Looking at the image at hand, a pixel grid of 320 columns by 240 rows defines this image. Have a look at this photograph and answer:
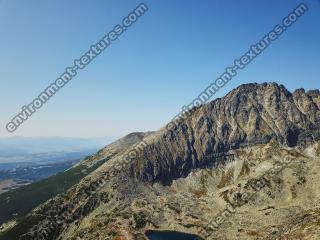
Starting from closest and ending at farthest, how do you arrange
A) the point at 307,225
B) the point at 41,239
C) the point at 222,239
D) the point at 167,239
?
the point at 307,225
the point at 222,239
the point at 167,239
the point at 41,239

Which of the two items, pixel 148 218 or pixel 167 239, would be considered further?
pixel 148 218

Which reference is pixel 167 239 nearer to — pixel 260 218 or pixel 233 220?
pixel 233 220

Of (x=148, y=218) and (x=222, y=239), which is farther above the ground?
(x=148, y=218)

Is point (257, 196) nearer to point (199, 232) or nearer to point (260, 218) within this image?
point (260, 218)

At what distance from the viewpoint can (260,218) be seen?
17812cm

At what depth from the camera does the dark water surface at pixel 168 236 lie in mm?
176375

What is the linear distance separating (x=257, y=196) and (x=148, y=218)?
61.9m

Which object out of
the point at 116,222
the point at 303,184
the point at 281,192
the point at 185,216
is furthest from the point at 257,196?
the point at 116,222

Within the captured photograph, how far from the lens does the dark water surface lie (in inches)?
6944

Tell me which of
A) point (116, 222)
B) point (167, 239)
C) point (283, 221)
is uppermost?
point (116, 222)

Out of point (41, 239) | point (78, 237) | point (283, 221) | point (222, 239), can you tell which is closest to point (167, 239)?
point (222, 239)

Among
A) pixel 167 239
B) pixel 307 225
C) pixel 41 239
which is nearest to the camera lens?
pixel 307 225

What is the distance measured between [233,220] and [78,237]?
7861 centimetres

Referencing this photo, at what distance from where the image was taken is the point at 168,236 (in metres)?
182
